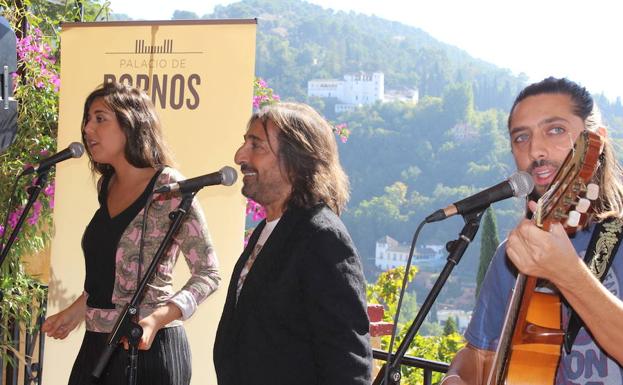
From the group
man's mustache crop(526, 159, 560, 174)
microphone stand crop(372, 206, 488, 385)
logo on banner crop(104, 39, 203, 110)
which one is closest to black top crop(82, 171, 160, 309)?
logo on banner crop(104, 39, 203, 110)

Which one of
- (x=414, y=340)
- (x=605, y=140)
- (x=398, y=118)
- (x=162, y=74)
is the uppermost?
(x=162, y=74)

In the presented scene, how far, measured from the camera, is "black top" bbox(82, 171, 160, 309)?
119 inches

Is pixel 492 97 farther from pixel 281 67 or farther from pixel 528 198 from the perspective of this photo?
pixel 528 198

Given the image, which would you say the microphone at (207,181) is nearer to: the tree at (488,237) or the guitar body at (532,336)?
the guitar body at (532,336)

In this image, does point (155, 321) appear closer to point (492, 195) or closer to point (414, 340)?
point (492, 195)

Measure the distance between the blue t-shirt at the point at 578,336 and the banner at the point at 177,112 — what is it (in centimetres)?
195

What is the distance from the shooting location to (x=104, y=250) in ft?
10.0

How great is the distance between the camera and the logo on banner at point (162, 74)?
13.5ft

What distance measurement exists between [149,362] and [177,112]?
1563mm

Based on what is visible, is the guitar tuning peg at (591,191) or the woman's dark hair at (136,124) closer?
the guitar tuning peg at (591,191)

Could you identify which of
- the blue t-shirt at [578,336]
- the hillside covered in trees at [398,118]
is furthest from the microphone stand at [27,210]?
the hillside covered in trees at [398,118]

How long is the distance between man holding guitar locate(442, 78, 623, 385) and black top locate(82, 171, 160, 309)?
1373mm

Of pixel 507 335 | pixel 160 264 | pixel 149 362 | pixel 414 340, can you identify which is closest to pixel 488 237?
pixel 414 340

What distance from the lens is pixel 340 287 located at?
229 cm
